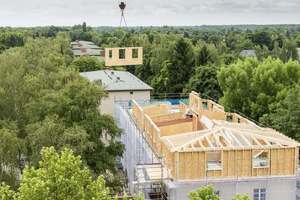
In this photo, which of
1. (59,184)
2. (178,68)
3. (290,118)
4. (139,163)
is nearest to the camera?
(59,184)

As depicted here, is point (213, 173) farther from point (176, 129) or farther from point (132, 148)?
point (132, 148)

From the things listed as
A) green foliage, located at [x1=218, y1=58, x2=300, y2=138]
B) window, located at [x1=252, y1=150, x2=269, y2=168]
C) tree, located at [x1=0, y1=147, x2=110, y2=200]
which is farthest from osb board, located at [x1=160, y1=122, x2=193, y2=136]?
tree, located at [x1=0, y1=147, x2=110, y2=200]

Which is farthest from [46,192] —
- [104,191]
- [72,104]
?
[72,104]

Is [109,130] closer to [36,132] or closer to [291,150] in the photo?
[36,132]

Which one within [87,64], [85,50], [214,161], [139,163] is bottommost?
[139,163]

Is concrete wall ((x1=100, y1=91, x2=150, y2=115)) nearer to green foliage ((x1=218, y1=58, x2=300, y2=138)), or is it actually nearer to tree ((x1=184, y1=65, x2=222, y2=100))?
green foliage ((x1=218, y1=58, x2=300, y2=138))

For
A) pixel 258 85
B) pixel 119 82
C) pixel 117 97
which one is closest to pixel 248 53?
pixel 119 82
